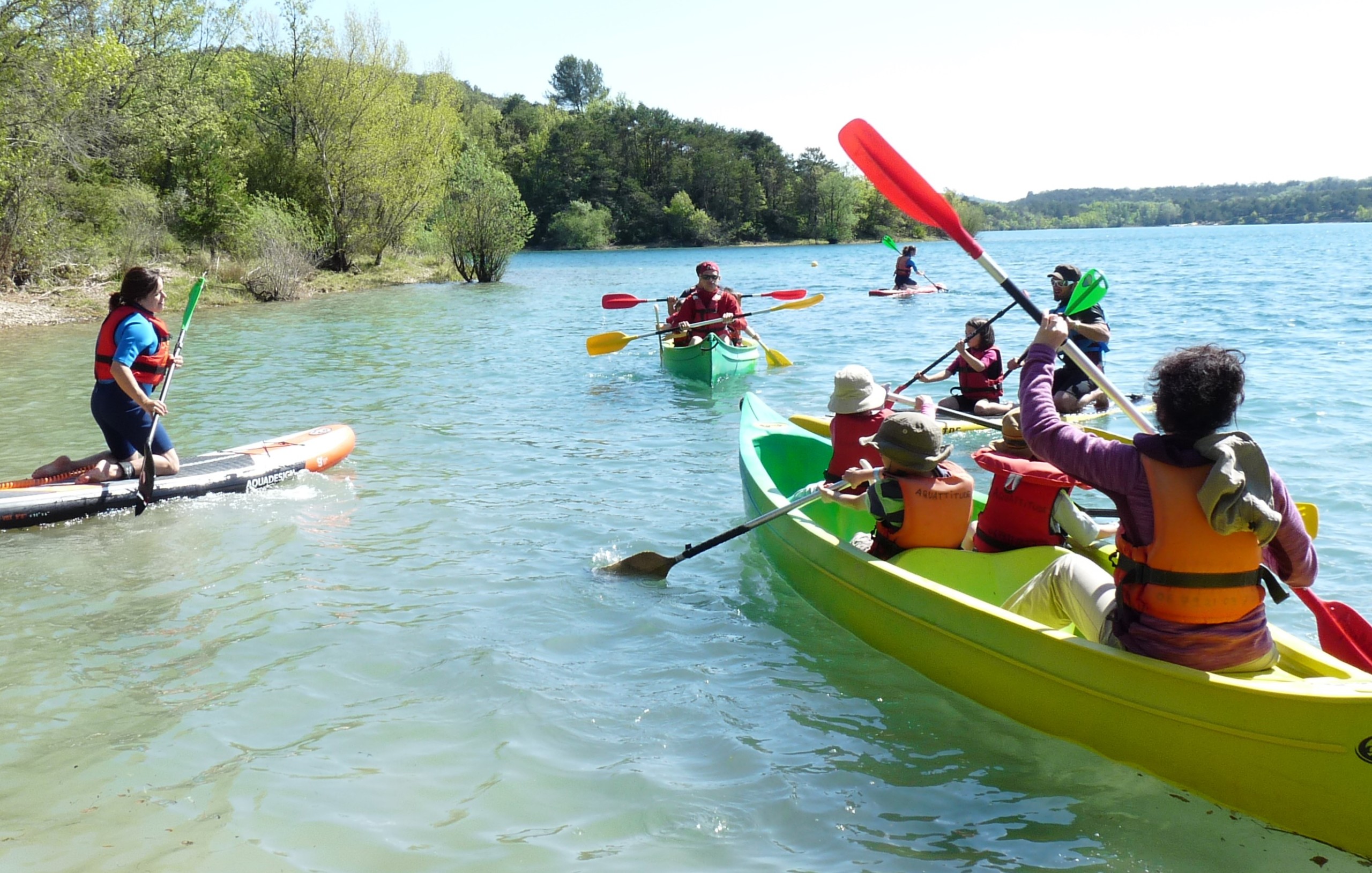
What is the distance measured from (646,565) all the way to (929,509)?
1905mm

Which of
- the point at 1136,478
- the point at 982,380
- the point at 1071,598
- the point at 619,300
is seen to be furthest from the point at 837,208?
the point at 1136,478

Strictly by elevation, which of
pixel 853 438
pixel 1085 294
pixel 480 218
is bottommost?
pixel 853 438

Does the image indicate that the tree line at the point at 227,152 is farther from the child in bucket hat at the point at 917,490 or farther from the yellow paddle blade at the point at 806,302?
the child in bucket hat at the point at 917,490

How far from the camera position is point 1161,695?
3.21 meters

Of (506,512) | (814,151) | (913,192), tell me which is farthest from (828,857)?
(814,151)

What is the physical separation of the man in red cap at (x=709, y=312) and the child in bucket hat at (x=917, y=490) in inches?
316

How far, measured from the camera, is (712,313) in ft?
41.5

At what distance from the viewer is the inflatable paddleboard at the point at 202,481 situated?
6.40 metres

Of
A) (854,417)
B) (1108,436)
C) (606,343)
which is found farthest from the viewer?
(606,343)

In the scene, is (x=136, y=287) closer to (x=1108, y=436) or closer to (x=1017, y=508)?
(x=1017, y=508)

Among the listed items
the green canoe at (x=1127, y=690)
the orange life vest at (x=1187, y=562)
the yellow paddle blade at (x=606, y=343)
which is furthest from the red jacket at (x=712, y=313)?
the orange life vest at (x=1187, y=562)

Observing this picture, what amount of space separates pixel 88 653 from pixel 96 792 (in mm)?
1362

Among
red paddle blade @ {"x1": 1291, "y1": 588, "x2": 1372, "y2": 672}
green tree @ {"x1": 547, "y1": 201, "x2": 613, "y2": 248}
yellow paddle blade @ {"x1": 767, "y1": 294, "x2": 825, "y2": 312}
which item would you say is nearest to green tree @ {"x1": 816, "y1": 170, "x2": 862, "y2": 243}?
green tree @ {"x1": 547, "y1": 201, "x2": 613, "y2": 248}

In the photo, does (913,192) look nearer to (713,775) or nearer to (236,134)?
(713,775)
